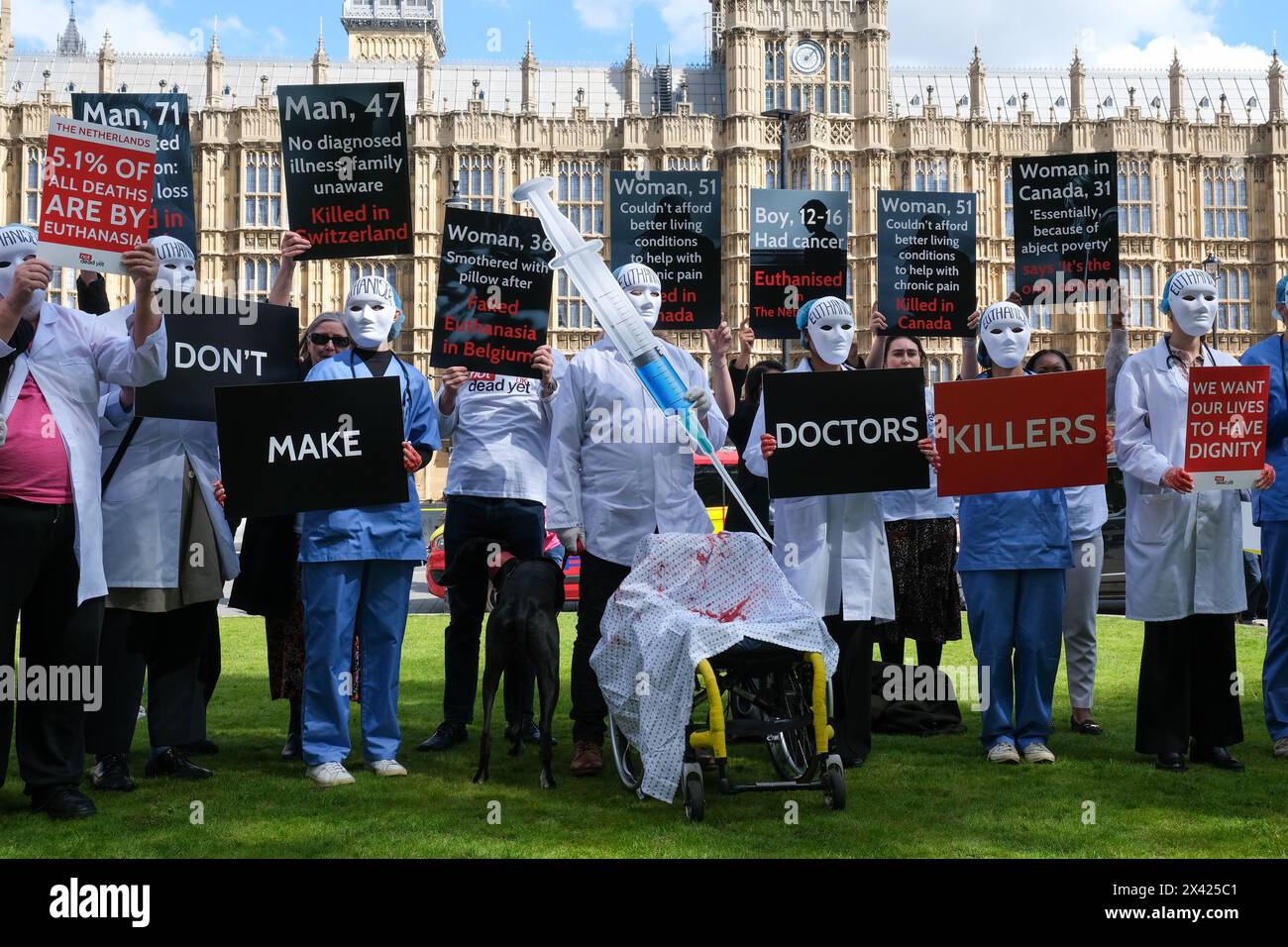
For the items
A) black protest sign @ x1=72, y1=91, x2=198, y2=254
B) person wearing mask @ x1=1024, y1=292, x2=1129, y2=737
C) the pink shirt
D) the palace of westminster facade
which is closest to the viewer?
the pink shirt

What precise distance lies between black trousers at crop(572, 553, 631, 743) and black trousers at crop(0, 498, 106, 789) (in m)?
1.97

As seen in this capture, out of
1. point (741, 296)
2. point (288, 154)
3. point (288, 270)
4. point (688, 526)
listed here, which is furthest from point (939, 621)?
point (741, 296)

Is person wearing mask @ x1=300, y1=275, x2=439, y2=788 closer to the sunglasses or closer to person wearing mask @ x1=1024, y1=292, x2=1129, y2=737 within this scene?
the sunglasses

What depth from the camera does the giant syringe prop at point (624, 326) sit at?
547 cm

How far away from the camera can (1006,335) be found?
5953 mm

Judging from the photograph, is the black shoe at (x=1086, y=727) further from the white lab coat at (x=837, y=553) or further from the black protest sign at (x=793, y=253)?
the black protest sign at (x=793, y=253)

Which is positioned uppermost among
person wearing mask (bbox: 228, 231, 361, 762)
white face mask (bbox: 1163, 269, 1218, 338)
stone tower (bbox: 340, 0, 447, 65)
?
stone tower (bbox: 340, 0, 447, 65)

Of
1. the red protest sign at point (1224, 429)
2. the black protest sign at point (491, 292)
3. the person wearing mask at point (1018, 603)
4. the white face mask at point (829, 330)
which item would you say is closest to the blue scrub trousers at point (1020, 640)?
the person wearing mask at point (1018, 603)

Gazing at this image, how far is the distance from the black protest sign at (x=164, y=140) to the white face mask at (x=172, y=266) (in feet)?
2.43

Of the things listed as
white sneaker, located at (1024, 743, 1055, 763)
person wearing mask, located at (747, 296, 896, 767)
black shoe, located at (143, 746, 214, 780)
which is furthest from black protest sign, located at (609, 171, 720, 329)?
black shoe, located at (143, 746, 214, 780)

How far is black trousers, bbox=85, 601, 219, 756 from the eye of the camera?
204 inches

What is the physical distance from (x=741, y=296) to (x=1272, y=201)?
18.3 metres

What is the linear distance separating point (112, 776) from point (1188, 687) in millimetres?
4498
